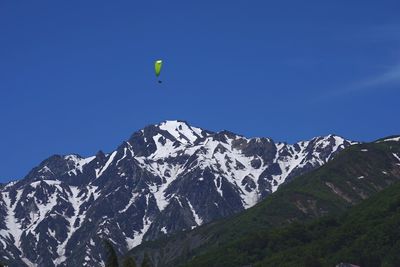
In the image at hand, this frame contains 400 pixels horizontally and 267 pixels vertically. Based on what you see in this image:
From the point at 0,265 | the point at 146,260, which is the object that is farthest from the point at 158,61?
the point at 146,260

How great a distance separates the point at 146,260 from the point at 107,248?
402 centimetres

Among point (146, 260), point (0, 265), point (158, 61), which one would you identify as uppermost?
point (158, 61)

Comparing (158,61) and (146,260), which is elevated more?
(158,61)

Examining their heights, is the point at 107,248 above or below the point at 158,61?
below

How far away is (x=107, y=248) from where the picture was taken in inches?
2773

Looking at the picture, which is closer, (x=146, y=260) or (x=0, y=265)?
(x=146, y=260)

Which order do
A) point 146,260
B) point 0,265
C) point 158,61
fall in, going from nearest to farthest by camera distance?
point 146,260
point 0,265
point 158,61

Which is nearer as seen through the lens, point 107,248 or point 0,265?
point 107,248

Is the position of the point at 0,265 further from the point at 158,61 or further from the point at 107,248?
the point at 158,61

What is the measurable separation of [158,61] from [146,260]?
56.3 meters

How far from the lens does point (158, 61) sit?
121 meters

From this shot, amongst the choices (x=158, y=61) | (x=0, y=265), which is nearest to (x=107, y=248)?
(x=0, y=265)

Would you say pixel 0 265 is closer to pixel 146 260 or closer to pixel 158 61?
pixel 146 260

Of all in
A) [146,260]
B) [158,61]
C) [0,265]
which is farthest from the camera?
[158,61]
